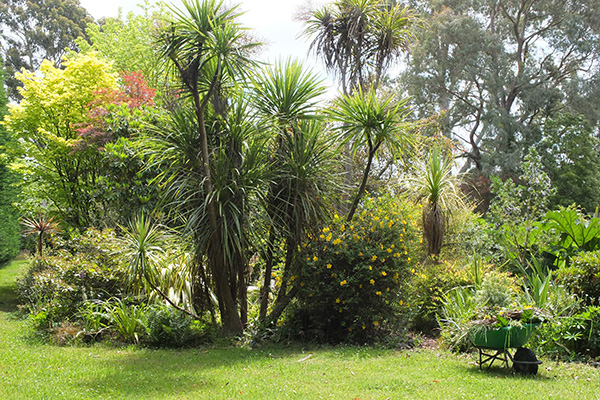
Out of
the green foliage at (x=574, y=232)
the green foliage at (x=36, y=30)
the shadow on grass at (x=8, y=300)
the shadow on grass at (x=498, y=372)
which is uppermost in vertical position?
the green foliage at (x=36, y=30)

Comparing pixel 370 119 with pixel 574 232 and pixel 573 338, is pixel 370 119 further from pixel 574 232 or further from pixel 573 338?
pixel 574 232

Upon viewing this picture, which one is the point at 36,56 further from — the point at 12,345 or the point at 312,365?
the point at 312,365

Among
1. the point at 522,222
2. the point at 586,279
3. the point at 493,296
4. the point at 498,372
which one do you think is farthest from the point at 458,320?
the point at 522,222

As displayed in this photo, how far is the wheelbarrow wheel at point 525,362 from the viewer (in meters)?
5.41

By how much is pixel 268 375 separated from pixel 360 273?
2.37 meters

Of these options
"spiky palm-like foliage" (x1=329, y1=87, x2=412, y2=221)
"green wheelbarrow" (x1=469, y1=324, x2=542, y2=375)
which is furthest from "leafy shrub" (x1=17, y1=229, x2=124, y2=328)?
"green wheelbarrow" (x1=469, y1=324, x2=542, y2=375)

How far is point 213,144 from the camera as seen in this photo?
7625mm

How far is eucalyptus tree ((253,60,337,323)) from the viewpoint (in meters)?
7.51

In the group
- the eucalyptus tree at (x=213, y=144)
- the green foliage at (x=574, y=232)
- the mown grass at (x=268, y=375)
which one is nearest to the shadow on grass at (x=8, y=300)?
the mown grass at (x=268, y=375)

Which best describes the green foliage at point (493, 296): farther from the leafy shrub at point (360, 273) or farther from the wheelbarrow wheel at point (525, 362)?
the leafy shrub at point (360, 273)

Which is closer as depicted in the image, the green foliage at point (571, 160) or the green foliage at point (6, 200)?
the green foliage at point (6, 200)

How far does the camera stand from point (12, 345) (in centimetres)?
728

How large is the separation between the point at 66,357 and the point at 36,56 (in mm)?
37583

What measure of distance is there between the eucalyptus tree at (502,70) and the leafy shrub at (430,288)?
15.2 metres
